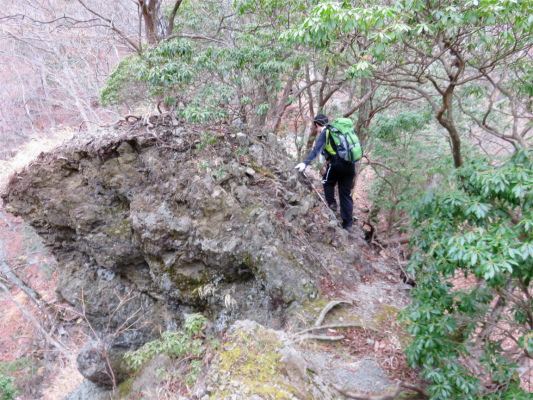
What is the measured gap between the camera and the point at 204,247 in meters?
5.26

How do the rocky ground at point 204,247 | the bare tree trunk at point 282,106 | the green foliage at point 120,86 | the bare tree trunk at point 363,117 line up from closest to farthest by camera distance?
the rocky ground at point 204,247
the green foliage at point 120,86
the bare tree trunk at point 282,106
the bare tree trunk at point 363,117

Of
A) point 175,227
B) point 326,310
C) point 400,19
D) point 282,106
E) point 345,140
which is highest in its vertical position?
point 400,19

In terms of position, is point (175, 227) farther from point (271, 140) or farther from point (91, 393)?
point (91, 393)

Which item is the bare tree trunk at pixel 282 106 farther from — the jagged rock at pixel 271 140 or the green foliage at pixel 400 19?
the green foliage at pixel 400 19

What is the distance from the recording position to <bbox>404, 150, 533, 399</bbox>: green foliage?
2285mm

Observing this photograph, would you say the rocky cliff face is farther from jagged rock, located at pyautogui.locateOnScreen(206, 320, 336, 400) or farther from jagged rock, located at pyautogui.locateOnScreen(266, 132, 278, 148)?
jagged rock, located at pyautogui.locateOnScreen(206, 320, 336, 400)

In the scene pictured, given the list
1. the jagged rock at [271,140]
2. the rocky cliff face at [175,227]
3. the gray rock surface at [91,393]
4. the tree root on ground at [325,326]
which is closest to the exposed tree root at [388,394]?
the tree root on ground at [325,326]

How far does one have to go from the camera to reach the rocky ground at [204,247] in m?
4.82

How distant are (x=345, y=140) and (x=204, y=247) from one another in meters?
3.13

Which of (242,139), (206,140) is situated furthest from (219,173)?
(242,139)

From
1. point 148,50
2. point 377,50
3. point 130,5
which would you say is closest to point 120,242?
point 148,50

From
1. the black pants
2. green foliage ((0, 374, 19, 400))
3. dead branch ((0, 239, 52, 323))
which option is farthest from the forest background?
dead branch ((0, 239, 52, 323))

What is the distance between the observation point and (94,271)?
6910mm

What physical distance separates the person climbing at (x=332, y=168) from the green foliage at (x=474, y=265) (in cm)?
266
